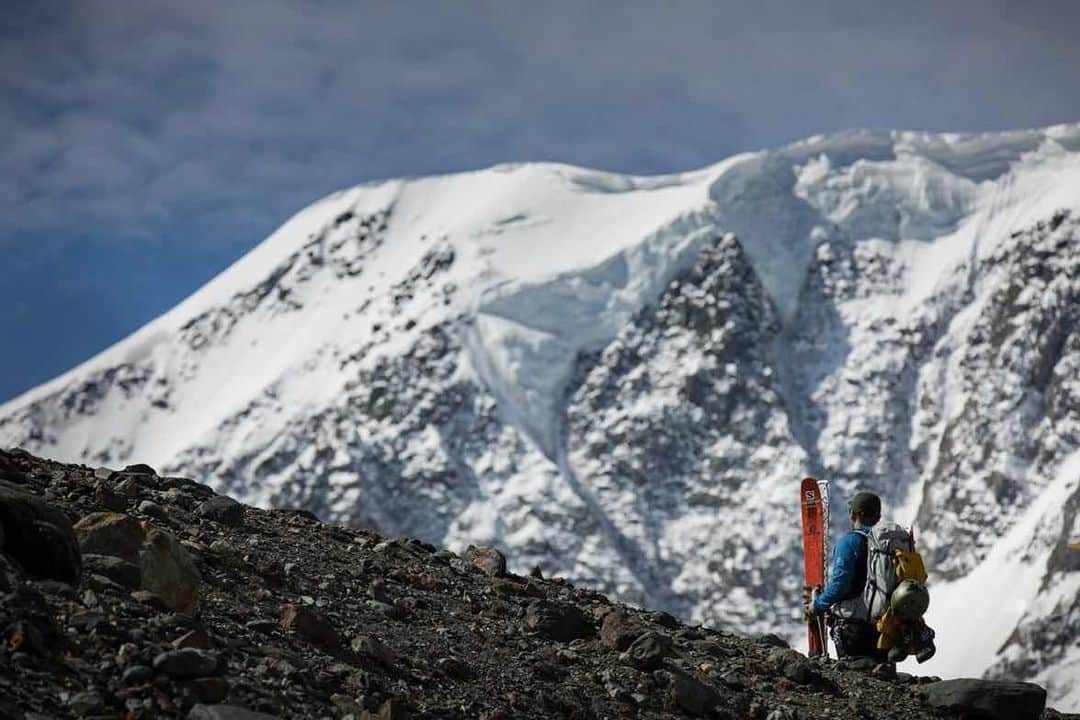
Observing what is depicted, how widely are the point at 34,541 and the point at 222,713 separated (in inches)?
80.6

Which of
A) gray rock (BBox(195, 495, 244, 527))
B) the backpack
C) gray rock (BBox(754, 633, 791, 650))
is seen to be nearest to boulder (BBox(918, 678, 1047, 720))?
the backpack

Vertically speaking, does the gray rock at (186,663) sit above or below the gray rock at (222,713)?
above

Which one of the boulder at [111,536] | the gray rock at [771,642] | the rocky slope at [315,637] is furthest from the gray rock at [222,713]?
the gray rock at [771,642]

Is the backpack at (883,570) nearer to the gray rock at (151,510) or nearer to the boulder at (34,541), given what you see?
the gray rock at (151,510)

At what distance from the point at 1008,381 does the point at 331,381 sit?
91.6m

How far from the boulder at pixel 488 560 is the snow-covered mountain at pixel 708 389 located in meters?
155

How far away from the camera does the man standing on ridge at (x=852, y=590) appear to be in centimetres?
1273

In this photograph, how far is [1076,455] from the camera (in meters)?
164

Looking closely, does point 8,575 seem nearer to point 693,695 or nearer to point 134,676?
point 134,676

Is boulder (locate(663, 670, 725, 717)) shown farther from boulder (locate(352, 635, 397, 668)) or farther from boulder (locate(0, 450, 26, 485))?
boulder (locate(0, 450, 26, 485))

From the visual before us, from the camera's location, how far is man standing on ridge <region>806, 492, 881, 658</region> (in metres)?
12.7

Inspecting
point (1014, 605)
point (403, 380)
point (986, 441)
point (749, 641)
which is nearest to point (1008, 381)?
point (986, 441)

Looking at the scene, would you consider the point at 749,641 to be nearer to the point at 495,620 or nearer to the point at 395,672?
the point at 495,620

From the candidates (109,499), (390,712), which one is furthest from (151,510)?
(390,712)
